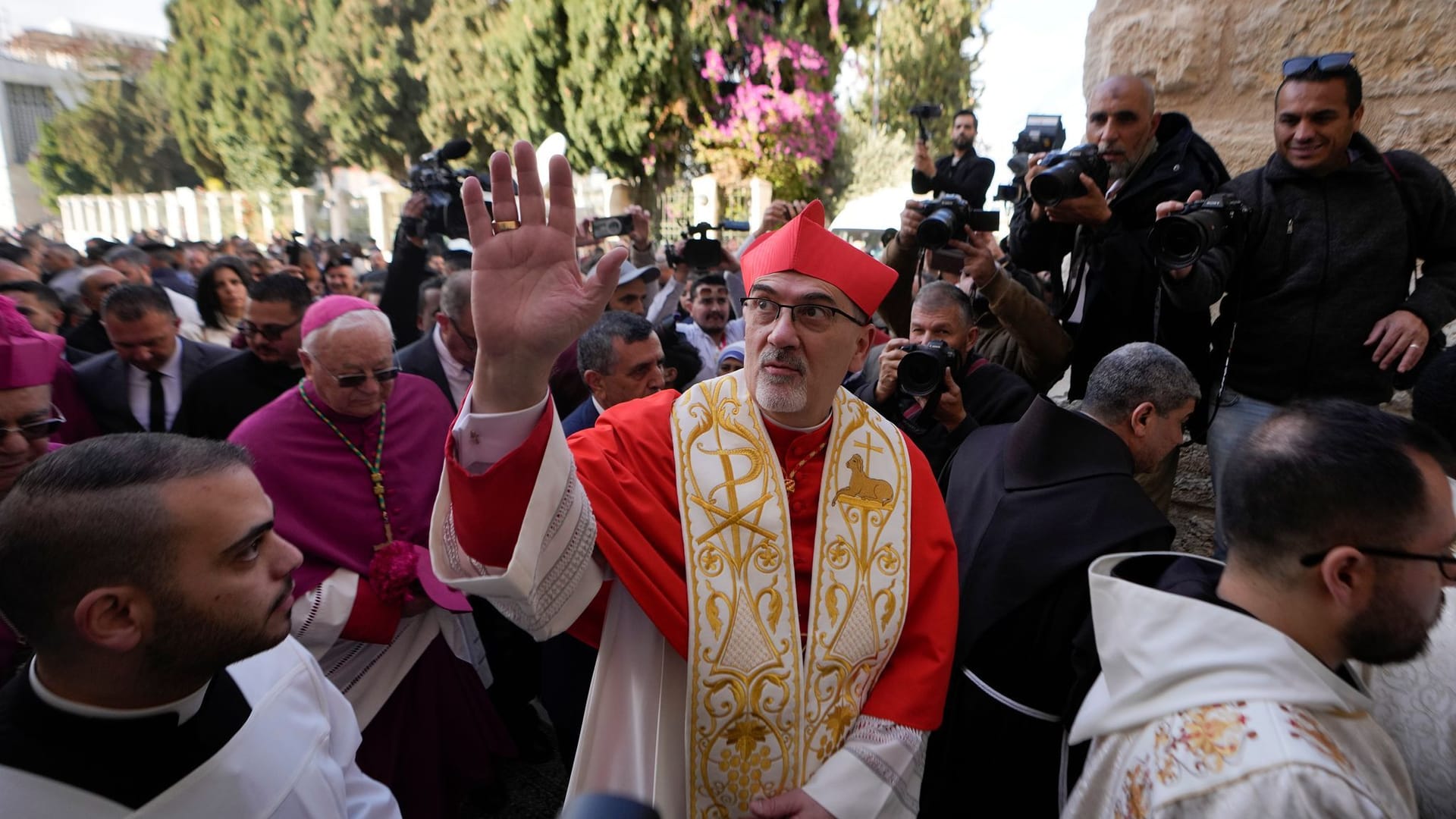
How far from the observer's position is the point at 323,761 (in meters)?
1.66

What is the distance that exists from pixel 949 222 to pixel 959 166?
323 cm

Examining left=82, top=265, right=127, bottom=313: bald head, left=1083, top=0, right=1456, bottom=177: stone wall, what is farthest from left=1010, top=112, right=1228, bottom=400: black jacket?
left=82, top=265, right=127, bottom=313: bald head

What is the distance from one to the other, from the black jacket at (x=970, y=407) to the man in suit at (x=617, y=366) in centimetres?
93

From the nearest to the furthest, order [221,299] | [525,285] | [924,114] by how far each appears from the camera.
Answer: [525,285] < [924,114] < [221,299]

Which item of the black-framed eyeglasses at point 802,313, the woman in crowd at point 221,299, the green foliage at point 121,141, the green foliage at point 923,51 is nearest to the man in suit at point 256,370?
the woman in crowd at point 221,299

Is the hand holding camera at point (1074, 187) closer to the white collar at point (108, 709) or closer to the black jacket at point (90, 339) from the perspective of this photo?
the white collar at point (108, 709)

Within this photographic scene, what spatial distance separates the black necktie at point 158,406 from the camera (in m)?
3.78

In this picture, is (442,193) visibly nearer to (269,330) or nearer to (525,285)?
(269,330)

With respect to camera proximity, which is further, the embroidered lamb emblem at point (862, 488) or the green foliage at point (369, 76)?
the green foliage at point (369, 76)

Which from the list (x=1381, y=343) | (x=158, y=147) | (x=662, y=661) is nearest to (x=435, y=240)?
(x=662, y=661)

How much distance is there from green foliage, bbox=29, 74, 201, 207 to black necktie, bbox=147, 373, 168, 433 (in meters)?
41.7

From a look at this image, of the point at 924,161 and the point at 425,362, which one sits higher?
the point at 924,161

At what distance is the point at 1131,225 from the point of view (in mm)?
3389

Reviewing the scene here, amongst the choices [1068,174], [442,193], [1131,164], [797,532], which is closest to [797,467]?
[797,532]
